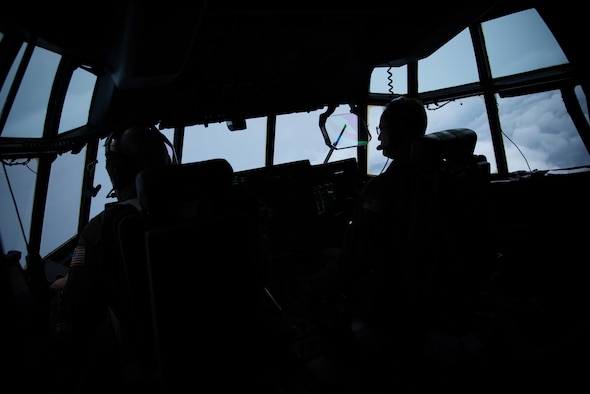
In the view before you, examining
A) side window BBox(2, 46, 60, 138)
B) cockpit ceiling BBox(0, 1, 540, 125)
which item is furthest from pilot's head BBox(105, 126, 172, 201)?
side window BBox(2, 46, 60, 138)

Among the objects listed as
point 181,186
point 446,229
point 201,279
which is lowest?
point 201,279

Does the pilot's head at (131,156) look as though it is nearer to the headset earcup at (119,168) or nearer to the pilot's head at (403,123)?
the headset earcup at (119,168)

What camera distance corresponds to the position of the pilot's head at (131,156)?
137 cm

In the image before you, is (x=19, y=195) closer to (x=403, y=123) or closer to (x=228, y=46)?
(x=228, y=46)

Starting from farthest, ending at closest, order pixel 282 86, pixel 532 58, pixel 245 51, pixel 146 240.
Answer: pixel 532 58
pixel 282 86
pixel 245 51
pixel 146 240

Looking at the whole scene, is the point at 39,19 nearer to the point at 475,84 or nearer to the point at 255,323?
the point at 255,323

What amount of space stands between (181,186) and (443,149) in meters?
1.05

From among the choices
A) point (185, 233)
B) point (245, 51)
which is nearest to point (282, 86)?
point (245, 51)

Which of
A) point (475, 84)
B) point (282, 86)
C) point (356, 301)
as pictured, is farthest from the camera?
point (475, 84)

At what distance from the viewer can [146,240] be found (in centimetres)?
98

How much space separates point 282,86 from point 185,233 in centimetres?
205

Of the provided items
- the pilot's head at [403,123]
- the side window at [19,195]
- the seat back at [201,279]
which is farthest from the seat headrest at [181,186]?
the side window at [19,195]

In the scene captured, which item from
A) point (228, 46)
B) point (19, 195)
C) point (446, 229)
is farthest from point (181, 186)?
point (19, 195)

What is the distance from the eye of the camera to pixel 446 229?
1.29 m
